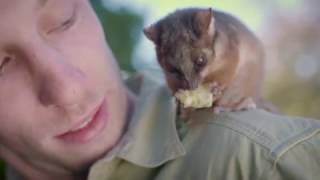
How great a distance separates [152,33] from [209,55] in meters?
0.20

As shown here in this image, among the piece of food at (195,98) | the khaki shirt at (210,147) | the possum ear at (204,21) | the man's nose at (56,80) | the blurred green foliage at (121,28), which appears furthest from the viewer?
the blurred green foliage at (121,28)

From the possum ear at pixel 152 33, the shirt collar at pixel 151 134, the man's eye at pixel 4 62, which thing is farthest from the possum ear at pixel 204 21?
the man's eye at pixel 4 62

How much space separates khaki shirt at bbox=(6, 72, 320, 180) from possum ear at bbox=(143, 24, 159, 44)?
354 mm

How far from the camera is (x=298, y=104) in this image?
8938 millimetres

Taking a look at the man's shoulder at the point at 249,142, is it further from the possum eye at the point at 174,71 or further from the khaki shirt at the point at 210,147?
the possum eye at the point at 174,71

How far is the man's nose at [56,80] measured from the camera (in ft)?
6.06

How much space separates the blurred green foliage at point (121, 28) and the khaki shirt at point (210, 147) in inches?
77.4

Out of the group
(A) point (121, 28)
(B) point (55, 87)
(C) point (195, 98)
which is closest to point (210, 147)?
(C) point (195, 98)

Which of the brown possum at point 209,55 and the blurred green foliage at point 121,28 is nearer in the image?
the brown possum at point 209,55

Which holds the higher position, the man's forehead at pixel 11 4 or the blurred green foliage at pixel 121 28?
the man's forehead at pixel 11 4

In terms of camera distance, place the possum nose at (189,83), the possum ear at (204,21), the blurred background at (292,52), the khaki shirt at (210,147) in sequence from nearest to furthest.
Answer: the khaki shirt at (210,147), the possum nose at (189,83), the possum ear at (204,21), the blurred background at (292,52)

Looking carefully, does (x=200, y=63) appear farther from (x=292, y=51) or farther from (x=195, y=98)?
(x=292, y=51)

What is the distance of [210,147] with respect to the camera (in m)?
1.83

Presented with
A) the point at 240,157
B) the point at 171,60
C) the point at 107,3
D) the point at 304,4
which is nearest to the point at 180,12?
the point at 171,60
